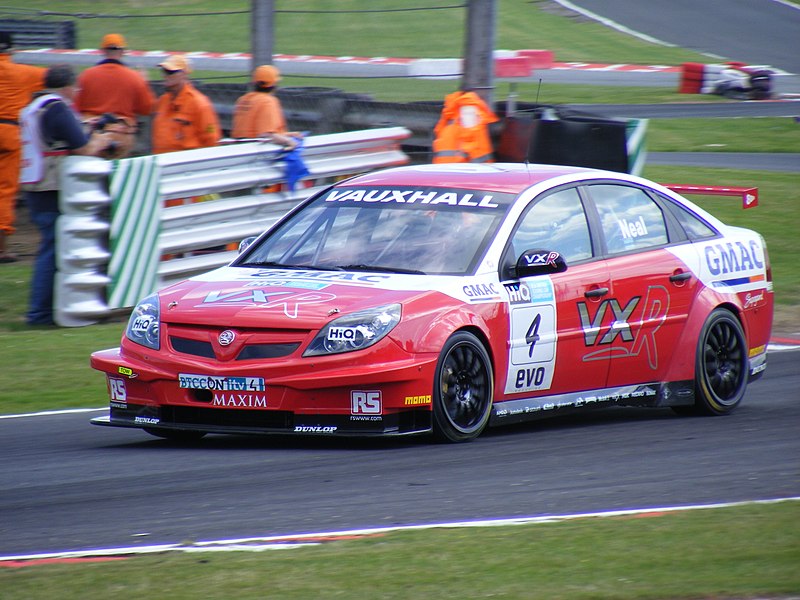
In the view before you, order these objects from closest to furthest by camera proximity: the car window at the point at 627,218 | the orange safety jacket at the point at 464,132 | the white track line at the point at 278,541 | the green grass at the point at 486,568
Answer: the green grass at the point at 486,568 → the white track line at the point at 278,541 → the car window at the point at 627,218 → the orange safety jacket at the point at 464,132

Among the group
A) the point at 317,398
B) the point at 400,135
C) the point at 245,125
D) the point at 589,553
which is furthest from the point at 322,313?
the point at 400,135

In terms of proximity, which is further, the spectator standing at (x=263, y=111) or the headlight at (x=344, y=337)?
the spectator standing at (x=263, y=111)

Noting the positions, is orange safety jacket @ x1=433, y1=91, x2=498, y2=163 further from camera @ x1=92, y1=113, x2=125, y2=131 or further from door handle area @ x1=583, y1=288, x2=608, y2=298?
door handle area @ x1=583, y1=288, x2=608, y2=298

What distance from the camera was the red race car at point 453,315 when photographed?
271 inches

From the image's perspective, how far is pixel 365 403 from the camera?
688cm

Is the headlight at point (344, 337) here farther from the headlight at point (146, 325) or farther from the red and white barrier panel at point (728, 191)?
the red and white barrier panel at point (728, 191)

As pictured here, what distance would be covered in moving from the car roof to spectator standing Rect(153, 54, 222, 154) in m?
4.80

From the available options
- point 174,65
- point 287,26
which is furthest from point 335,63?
point 174,65

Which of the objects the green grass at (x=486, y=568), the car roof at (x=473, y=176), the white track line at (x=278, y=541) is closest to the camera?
the green grass at (x=486, y=568)

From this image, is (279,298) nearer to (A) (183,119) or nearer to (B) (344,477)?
(B) (344,477)

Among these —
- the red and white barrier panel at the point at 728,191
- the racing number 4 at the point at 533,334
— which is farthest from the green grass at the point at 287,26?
the racing number 4 at the point at 533,334

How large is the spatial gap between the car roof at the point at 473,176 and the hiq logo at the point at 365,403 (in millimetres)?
1697

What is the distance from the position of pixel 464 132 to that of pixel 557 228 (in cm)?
583

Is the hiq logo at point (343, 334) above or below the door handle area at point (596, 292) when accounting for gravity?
below
